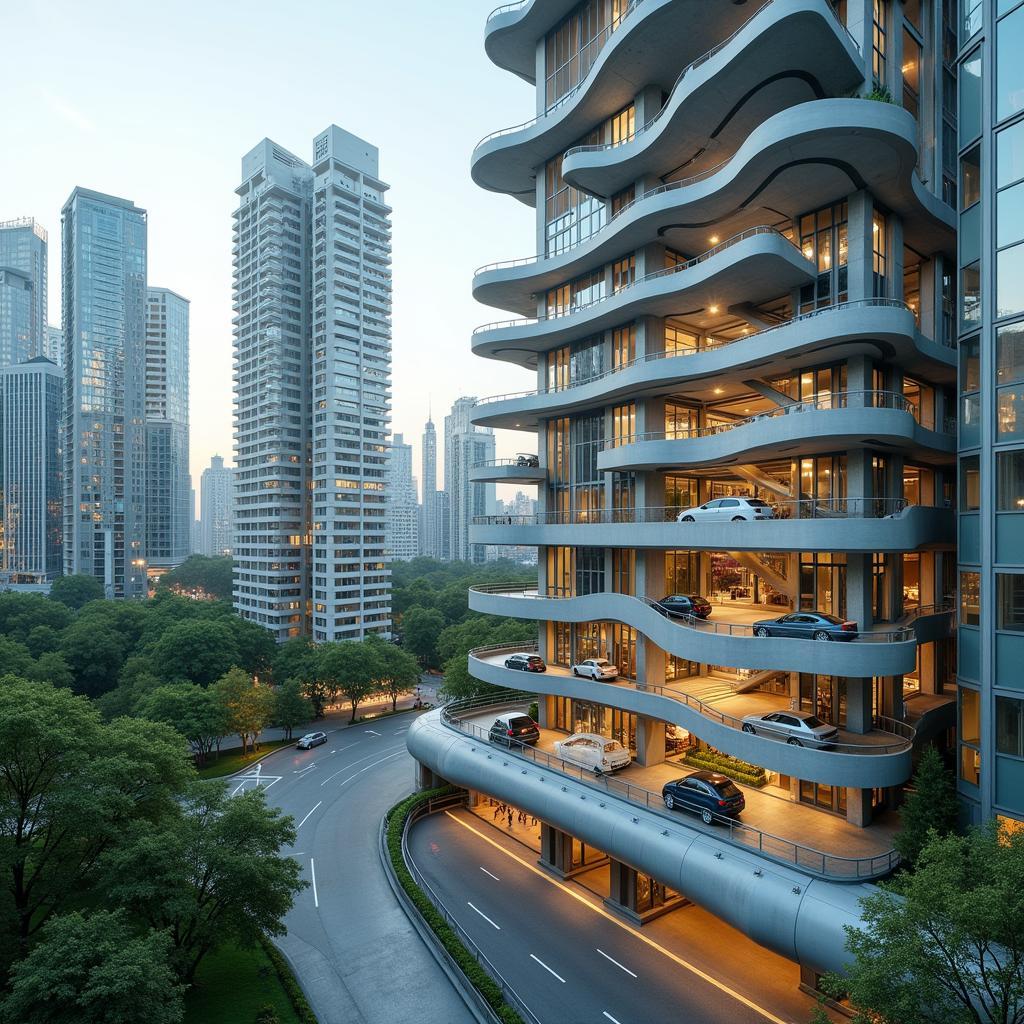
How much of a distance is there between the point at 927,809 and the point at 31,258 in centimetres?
23879

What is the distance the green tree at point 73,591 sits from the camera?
99438mm

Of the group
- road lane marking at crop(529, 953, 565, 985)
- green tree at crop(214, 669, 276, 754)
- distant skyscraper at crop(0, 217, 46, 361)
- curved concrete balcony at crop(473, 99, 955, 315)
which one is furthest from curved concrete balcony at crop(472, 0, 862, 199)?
distant skyscraper at crop(0, 217, 46, 361)

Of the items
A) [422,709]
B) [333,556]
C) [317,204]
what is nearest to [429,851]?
[422,709]

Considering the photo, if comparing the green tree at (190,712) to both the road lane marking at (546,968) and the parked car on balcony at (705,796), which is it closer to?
the road lane marking at (546,968)

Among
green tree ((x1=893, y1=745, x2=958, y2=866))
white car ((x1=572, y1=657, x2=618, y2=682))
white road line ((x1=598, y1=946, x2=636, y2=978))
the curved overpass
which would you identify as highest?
white car ((x1=572, y1=657, x2=618, y2=682))

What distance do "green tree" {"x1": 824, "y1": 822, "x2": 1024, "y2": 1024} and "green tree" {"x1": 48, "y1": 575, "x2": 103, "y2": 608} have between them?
113121mm

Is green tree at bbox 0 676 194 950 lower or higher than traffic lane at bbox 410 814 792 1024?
higher

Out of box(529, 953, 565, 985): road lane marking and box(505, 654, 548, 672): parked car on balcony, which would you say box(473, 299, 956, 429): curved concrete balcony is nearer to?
box(505, 654, 548, 672): parked car on balcony

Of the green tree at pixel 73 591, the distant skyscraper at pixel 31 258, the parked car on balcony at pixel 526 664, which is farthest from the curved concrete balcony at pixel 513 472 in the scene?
the distant skyscraper at pixel 31 258

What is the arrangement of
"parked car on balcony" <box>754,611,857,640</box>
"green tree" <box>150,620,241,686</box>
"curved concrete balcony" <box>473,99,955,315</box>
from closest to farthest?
"curved concrete balcony" <box>473,99,955,315</box>
"parked car on balcony" <box>754,611,857,640</box>
"green tree" <box>150,620,241,686</box>

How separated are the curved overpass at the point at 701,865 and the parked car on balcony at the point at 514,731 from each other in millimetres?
1154

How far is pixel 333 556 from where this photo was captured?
82625mm

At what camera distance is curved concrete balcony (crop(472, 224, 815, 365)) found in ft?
82.9

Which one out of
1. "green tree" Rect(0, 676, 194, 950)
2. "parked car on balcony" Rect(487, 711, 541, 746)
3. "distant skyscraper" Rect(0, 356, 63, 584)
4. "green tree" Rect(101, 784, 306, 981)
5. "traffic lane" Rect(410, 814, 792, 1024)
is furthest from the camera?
"distant skyscraper" Rect(0, 356, 63, 584)
